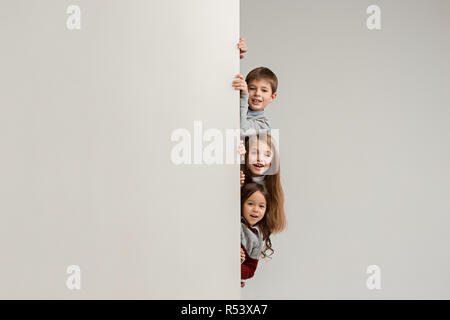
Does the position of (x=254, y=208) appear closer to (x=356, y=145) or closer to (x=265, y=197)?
(x=265, y=197)

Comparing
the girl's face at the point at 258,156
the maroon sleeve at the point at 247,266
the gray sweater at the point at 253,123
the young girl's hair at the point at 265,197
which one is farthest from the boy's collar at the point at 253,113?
the maroon sleeve at the point at 247,266

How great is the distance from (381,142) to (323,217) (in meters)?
0.43

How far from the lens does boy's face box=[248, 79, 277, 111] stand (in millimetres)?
1676

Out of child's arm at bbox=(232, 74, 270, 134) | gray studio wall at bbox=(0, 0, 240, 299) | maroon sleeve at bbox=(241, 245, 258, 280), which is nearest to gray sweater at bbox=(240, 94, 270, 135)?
child's arm at bbox=(232, 74, 270, 134)

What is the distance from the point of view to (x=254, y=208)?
5.41 feet

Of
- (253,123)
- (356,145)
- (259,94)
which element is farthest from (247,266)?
(356,145)

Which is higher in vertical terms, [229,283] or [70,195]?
[70,195]

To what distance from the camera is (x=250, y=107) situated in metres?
1.68

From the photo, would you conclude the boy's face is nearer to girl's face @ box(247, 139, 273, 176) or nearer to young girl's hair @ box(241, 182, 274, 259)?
girl's face @ box(247, 139, 273, 176)

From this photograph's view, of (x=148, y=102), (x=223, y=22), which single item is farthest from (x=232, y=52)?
(x=148, y=102)

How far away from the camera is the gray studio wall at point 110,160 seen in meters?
1.30

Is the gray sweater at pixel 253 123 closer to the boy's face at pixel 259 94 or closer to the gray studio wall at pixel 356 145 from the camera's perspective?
the boy's face at pixel 259 94
